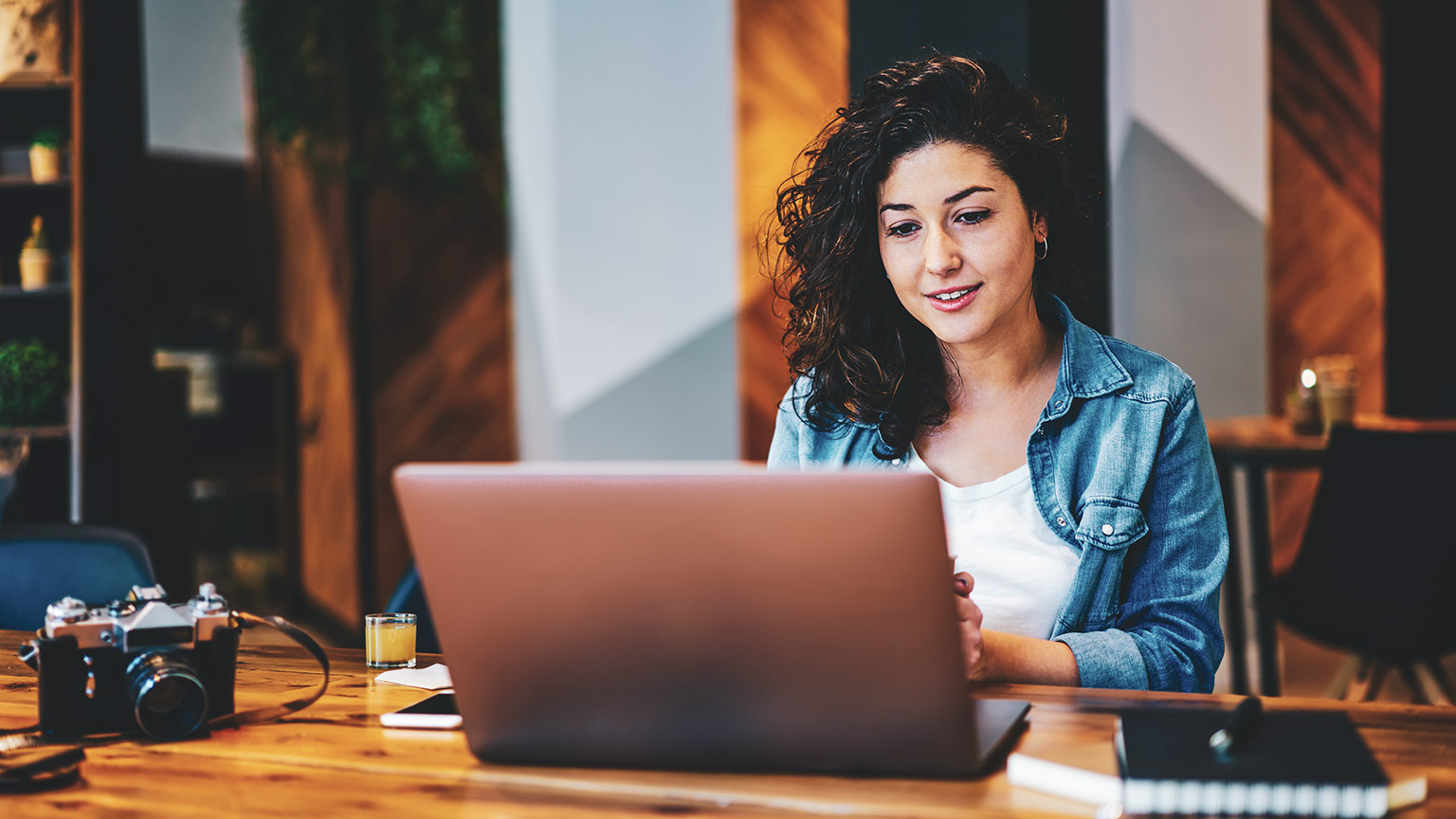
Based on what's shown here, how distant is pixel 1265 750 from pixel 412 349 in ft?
14.4

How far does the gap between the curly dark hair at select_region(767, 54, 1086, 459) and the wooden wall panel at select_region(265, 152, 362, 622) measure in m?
3.37

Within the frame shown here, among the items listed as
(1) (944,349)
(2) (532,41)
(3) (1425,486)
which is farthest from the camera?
(2) (532,41)

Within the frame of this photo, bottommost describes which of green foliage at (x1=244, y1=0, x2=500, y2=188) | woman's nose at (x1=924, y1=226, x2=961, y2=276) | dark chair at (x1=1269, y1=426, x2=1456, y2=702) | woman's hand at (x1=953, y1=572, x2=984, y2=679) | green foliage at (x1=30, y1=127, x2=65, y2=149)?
dark chair at (x1=1269, y1=426, x2=1456, y2=702)

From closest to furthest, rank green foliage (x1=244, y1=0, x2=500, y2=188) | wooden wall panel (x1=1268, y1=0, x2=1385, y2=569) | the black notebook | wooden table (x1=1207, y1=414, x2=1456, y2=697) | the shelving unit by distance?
the black notebook, wooden table (x1=1207, y1=414, x2=1456, y2=697), the shelving unit, green foliage (x1=244, y1=0, x2=500, y2=188), wooden wall panel (x1=1268, y1=0, x2=1385, y2=569)

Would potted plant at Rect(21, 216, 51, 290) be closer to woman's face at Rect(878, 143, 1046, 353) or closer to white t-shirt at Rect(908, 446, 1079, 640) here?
woman's face at Rect(878, 143, 1046, 353)

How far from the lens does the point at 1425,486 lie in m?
2.99

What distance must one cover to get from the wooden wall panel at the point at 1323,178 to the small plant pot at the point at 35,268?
4739mm

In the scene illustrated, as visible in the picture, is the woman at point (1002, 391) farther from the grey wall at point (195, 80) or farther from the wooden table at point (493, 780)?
the grey wall at point (195, 80)

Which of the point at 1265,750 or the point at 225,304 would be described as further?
the point at 225,304

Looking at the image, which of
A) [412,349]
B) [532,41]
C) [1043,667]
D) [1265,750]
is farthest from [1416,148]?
[1265,750]

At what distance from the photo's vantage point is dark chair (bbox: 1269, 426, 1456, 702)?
299 cm

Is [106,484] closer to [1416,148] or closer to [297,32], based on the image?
[297,32]

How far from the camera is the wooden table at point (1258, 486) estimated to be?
3.40 m

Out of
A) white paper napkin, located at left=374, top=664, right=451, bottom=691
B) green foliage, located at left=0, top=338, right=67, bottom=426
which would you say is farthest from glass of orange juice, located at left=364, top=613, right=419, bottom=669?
green foliage, located at left=0, top=338, right=67, bottom=426
